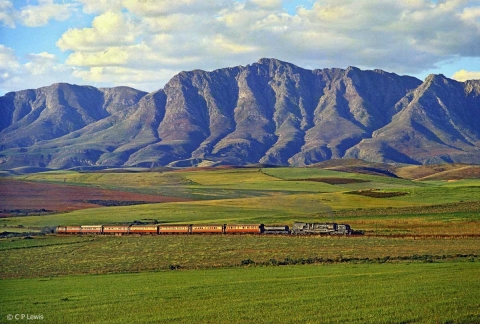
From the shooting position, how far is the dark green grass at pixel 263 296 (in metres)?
31.3

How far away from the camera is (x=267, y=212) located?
130000 millimetres

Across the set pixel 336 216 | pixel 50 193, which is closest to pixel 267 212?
pixel 336 216

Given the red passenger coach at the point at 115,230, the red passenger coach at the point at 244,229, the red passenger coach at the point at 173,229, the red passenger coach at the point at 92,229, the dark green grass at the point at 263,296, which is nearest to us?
the dark green grass at the point at 263,296

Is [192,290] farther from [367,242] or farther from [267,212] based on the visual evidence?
[267,212]

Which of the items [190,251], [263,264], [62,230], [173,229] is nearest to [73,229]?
[62,230]

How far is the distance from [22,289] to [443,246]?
143 feet

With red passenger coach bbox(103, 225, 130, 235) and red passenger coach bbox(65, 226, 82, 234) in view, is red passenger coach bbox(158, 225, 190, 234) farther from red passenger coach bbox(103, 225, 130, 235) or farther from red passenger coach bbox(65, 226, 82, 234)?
red passenger coach bbox(65, 226, 82, 234)

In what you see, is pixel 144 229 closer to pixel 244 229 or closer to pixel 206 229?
pixel 206 229

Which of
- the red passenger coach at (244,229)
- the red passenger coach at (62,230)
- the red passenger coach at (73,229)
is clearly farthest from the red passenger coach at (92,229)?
the red passenger coach at (244,229)

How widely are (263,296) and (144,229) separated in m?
68.0

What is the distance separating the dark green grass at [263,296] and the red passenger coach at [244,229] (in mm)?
44456

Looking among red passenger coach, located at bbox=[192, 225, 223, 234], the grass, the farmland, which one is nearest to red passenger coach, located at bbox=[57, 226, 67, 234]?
the farmland

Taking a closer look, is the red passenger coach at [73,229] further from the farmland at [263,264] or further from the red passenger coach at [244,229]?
the red passenger coach at [244,229]

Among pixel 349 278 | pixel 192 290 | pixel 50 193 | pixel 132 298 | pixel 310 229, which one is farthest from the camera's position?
pixel 50 193
